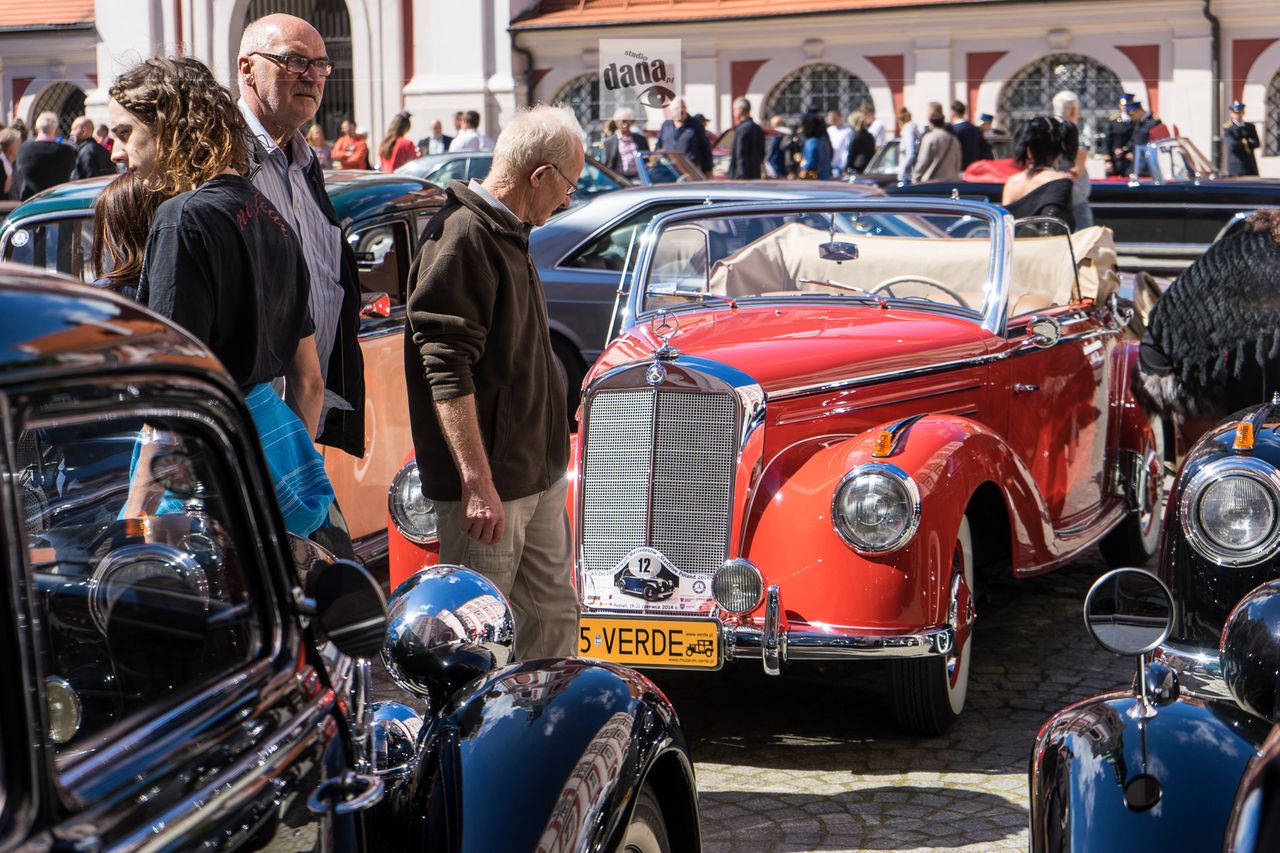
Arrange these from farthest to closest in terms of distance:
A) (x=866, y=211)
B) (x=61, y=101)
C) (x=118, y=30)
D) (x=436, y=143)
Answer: (x=61, y=101)
(x=118, y=30)
(x=436, y=143)
(x=866, y=211)

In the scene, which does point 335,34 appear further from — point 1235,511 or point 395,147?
point 1235,511

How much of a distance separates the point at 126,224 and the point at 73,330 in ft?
6.80

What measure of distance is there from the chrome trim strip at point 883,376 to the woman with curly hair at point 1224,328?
689 millimetres

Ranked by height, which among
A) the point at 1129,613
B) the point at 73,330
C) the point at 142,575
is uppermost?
the point at 73,330

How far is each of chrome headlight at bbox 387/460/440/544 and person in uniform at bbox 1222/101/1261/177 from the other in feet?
→ 67.2

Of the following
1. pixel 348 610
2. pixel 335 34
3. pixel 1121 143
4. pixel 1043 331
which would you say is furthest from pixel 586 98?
pixel 348 610

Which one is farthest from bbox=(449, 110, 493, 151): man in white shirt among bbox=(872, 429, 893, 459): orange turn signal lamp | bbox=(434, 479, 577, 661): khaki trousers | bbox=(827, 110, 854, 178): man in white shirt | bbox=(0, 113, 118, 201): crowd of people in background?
bbox=(434, 479, 577, 661): khaki trousers

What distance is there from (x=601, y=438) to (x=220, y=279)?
6.47 ft

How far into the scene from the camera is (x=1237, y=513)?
4094 millimetres

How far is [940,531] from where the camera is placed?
4.81 m

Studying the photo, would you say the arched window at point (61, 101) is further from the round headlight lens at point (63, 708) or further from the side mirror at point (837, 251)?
the round headlight lens at point (63, 708)

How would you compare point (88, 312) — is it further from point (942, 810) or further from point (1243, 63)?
point (1243, 63)

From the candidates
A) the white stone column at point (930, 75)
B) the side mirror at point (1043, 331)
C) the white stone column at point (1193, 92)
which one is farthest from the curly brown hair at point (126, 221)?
the white stone column at point (930, 75)

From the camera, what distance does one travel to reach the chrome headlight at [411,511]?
16.8ft
